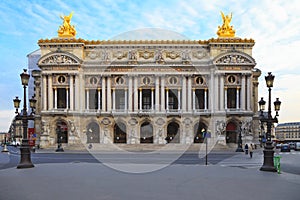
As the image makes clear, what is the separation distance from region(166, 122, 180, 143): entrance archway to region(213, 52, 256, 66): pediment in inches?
546

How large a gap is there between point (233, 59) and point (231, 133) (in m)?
13.5

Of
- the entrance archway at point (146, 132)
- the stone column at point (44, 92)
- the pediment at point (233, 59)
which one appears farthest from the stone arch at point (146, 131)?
Result: the stone column at point (44, 92)

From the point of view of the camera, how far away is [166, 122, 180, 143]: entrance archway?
61.1 m

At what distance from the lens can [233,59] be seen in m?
59.4

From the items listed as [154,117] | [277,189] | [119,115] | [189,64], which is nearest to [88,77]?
[119,115]

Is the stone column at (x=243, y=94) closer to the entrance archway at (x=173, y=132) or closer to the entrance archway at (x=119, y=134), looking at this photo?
the entrance archway at (x=173, y=132)

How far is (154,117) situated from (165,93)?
201 inches

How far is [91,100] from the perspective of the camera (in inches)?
2442

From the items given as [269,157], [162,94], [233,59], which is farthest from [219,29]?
[269,157]

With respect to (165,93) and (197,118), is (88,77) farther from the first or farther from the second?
(197,118)

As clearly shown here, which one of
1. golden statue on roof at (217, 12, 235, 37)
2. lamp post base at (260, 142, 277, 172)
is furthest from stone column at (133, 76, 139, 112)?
lamp post base at (260, 142, 277, 172)

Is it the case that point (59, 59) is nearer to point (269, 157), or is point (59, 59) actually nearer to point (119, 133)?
point (119, 133)

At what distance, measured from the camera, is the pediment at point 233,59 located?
5916cm

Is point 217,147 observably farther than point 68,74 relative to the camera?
No
